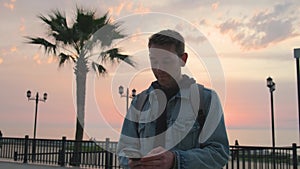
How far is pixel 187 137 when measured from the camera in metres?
1.50

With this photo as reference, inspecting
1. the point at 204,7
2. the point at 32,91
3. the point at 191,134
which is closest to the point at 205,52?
the point at 191,134

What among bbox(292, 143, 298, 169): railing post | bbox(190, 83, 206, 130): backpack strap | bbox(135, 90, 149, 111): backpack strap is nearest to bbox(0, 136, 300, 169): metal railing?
bbox(292, 143, 298, 169): railing post

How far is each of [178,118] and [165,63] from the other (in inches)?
7.7

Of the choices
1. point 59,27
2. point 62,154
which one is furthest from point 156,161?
point 59,27

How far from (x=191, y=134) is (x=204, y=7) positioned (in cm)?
160

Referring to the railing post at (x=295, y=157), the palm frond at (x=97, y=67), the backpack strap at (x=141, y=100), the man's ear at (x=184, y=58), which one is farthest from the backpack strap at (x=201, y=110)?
the railing post at (x=295, y=157)

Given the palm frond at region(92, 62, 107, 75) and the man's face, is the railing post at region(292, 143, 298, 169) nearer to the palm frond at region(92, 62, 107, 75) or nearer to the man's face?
the palm frond at region(92, 62, 107, 75)

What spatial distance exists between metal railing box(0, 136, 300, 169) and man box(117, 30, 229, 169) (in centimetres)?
535

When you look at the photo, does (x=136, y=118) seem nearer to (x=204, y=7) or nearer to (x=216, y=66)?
(x=216, y=66)

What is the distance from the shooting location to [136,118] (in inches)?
65.3

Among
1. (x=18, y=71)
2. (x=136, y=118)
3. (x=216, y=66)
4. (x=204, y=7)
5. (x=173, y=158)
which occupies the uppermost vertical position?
(x=18, y=71)

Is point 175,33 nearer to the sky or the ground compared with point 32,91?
nearer to the ground

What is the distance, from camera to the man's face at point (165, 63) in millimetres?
1508

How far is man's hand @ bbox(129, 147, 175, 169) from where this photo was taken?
1.31 meters
